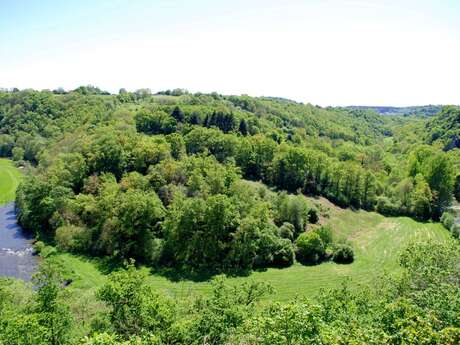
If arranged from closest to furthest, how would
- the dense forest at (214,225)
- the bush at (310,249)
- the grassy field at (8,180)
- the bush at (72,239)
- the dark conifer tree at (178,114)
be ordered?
the dense forest at (214,225), the bush at (310,249), the bush at (72,239), the grassy field at (8,180), the dark conifer tree at (178,114)

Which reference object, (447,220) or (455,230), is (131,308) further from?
(447,220)

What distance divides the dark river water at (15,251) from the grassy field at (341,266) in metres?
5.06

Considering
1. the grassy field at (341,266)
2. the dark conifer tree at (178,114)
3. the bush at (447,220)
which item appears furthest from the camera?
the dark conifer tree at (178,114)

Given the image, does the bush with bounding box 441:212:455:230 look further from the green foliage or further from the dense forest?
the green foliage

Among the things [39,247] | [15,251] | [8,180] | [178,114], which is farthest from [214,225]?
[8,180]

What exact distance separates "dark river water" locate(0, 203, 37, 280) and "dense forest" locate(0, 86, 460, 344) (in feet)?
8.01

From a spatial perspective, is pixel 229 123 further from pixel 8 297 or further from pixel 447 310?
pixel 447 310

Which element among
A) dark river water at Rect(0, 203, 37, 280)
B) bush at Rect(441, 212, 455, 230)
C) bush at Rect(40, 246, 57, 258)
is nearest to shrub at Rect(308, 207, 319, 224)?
bush at Rect(441, 212, 455, 230)

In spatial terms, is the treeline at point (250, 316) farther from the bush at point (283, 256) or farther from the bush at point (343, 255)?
the bush at point (343, 255)

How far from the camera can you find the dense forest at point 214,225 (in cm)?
2034

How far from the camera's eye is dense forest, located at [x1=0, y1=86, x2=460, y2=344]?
2034cm

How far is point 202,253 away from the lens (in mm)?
57656

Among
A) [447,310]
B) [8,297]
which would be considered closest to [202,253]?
[8,297]

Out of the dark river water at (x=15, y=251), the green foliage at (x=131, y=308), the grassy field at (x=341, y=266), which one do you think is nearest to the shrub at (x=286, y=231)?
the grassy field at (x=341, y=266)
